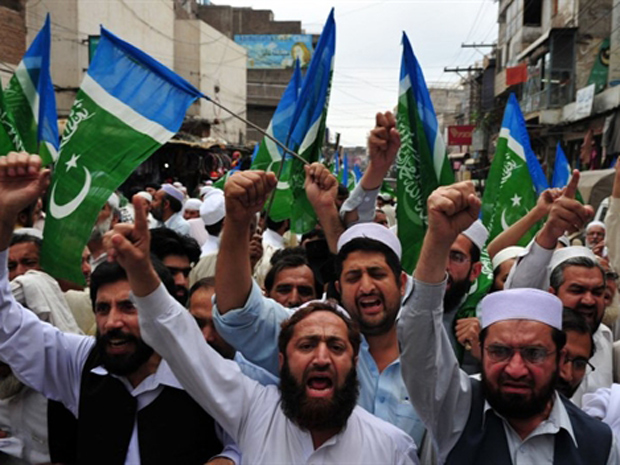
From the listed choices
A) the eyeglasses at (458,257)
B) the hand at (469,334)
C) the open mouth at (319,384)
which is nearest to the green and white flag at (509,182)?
the eyeglasses at (458,257)

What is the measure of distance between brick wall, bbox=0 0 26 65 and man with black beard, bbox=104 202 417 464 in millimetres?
14982

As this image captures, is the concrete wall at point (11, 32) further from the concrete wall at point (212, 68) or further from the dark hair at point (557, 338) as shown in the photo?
the dark hair at point (557, 338)

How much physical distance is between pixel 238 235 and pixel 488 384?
3.34 feet

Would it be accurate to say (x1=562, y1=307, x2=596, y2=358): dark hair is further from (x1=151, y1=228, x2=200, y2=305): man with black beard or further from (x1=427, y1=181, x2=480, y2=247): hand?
(x1=151, y1=228, x2=200, y2=305): man with black beard

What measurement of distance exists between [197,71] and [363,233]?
105 feet

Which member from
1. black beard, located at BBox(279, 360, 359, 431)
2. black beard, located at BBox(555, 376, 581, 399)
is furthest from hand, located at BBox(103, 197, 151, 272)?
black beard, located at BBox(555, 376, 581, 399)

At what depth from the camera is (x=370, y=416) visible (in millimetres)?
2607

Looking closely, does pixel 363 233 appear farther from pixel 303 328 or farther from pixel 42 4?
pixel 42 4

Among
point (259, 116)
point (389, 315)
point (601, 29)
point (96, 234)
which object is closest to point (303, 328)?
point (389, 315)

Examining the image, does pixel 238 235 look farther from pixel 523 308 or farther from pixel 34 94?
pixel 34 94

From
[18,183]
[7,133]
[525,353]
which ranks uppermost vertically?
[7,133]

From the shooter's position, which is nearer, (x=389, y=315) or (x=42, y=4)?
(x=389, y=315)

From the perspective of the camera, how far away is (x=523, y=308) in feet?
8.22

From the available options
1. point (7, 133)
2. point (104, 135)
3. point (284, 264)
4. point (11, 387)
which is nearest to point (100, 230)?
point (7, 133)
